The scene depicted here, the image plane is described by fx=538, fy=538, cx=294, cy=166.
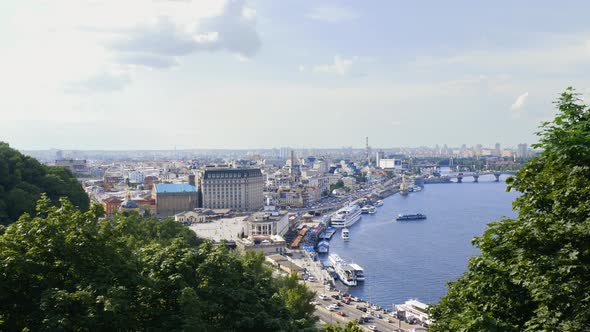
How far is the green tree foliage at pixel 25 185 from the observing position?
14.9m

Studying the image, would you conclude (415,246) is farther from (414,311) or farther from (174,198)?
(174,198)

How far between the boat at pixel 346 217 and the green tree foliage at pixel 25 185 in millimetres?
26064

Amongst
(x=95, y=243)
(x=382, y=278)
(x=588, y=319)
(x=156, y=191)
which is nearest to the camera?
(x=588, y=319)

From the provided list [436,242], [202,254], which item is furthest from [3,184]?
[436,242]

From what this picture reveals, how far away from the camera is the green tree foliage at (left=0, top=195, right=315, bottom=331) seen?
5297 mm

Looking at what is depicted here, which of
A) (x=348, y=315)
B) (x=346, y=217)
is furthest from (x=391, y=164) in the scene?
(x=348, y=315)

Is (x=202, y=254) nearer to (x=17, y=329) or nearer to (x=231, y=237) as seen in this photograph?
(x=17, y=329)

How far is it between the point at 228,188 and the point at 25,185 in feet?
102

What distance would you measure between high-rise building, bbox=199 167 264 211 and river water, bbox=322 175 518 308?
33.7 ft

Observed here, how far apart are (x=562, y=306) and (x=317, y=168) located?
9487 centimetres

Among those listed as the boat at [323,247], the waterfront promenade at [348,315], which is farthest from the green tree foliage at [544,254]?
the boat at [323,247]

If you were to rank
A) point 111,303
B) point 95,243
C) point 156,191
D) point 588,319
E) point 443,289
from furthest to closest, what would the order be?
1. point 156,191
2. point 443,289
3. point 95,243
4. point 111,303
5. point 588,319

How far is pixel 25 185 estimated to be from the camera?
16.2m

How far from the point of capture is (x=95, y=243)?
597cm
